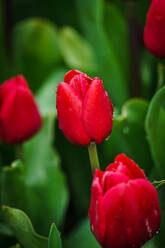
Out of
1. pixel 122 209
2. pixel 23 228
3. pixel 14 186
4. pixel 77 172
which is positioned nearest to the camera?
pixel 122 209

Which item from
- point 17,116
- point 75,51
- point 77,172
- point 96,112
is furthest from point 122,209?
point 75,51

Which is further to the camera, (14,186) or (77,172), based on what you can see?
(77,172)

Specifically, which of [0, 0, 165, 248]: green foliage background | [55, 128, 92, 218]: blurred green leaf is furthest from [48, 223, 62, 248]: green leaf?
[55, 128, 92, 218]: blurred green leaf

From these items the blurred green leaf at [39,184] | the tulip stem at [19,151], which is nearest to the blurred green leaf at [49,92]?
the blurred green leaf at [39,184]

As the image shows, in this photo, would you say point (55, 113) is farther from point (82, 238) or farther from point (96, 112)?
point (96, 112)

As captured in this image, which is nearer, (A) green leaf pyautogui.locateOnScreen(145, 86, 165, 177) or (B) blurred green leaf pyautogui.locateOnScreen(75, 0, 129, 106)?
(A) green leaf pyautogui.locateOnScreen(145, 86, 165, 177)

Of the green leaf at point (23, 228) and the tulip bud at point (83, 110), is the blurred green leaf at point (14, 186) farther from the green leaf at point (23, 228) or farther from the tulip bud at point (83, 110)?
the tulip bud at point (83, 110)

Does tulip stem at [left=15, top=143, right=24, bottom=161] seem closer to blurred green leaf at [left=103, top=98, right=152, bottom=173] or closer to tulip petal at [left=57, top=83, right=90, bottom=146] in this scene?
blurred green leaf at [left=103, top=98, right=152, bottom=173]
